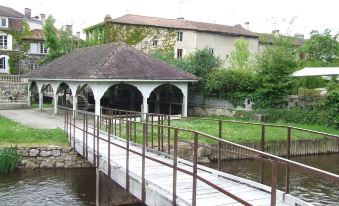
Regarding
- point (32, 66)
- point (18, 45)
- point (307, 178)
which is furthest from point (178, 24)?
point (307, 178)

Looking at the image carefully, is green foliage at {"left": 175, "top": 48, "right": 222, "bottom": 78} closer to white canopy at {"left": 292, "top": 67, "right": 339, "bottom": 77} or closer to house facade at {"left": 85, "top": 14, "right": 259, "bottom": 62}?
white canopy at {"left": 292, "top": 67, "right": 339, "bottom": 77}

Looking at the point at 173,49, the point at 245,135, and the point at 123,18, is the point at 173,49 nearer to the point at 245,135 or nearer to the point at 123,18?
the point at 123,18

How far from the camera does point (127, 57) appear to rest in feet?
97.2

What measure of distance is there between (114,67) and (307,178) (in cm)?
1466

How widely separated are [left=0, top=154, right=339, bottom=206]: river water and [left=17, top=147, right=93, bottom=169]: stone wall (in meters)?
0.47

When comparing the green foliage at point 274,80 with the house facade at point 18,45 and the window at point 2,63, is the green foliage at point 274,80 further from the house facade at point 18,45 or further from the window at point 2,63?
the window at point 2,63

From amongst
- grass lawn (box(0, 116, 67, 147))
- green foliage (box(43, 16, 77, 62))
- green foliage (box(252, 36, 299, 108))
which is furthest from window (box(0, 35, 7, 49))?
green foliage (box(252, 36, 299, 108))

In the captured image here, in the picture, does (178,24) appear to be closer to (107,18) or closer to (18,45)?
(107,18)

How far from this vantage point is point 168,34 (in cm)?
4684

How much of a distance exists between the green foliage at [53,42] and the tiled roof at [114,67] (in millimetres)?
12371

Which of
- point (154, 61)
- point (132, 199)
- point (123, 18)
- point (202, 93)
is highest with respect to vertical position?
point (123, 18)

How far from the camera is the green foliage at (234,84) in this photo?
3122cm

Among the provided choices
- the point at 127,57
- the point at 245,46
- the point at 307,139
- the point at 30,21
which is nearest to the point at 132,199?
the point at 307,139

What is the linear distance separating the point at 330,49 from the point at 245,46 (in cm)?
988
